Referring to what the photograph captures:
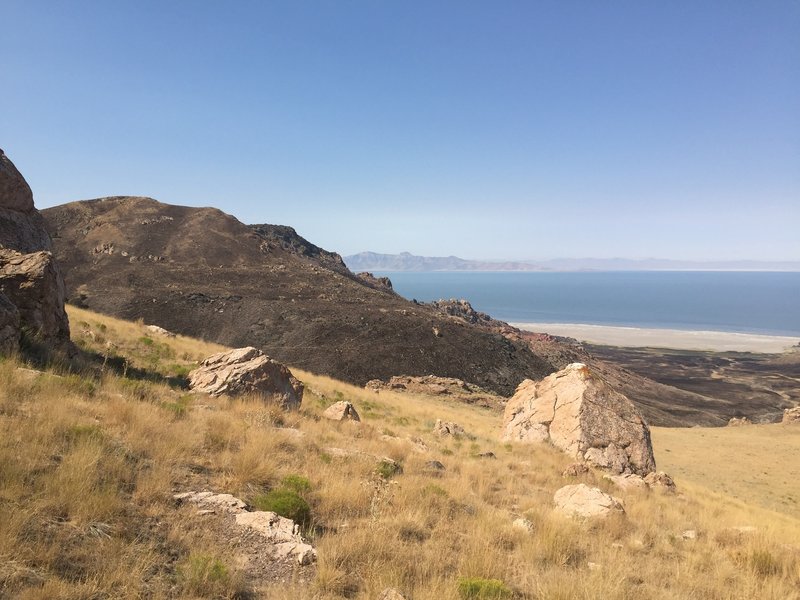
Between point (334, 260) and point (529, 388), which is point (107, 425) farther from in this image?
point (334, 260)

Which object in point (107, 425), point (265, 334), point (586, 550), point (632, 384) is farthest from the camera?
point (632, 384)

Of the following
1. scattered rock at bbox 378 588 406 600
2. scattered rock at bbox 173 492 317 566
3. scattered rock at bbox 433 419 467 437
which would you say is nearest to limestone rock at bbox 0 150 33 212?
scattered rock at bbox 173 492 317 566

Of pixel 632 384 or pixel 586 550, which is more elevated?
pixel 586 550

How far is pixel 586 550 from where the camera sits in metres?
5.80

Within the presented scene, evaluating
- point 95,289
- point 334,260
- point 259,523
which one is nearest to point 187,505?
point 259,523

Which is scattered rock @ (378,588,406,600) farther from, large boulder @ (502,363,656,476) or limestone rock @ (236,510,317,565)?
large boulder @ (502,363,656,476)

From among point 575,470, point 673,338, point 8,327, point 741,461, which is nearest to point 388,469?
point 575,470

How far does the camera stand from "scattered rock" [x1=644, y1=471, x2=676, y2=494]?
1250 cm

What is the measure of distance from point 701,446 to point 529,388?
17.4 m

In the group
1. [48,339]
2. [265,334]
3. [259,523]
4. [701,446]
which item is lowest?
[701,446]

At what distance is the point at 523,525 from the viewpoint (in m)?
6.12

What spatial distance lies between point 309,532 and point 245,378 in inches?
287

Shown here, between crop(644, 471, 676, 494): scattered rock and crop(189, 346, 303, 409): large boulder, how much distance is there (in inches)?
412

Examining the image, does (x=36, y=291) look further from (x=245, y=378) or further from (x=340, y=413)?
(x=340, y=413)
